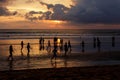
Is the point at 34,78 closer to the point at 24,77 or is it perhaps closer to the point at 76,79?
the point at 24,77

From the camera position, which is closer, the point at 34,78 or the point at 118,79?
the point at 118,79

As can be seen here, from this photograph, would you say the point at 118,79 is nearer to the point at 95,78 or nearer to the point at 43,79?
the point at 95,78

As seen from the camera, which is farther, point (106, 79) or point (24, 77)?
point (24, 77)

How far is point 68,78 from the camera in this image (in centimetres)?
1680

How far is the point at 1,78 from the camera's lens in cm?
1714

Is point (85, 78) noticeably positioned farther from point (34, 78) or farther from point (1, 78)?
point (1, 78)

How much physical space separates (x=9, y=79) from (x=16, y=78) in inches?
20.8

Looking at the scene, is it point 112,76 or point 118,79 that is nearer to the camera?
point 118,79

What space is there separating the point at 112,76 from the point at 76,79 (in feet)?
8.15

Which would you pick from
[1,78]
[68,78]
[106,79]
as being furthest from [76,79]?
[1,78]

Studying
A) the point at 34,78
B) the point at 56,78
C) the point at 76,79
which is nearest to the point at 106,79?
the point at 76,79

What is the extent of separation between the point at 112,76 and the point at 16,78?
20.0ft

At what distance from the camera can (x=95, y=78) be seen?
54.6 feet

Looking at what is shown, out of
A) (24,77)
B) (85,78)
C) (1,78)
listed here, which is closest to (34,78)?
(24,77)
